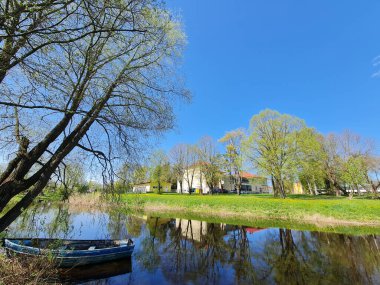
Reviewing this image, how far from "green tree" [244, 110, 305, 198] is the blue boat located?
23411 mm

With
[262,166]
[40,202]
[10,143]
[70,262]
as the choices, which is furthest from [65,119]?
[262,166]

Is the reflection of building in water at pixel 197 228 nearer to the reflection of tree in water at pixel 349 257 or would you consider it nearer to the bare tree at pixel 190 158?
the reflection of tree in water at pixel 349 257

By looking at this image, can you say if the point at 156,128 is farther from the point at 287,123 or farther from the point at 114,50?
the point at 287,123

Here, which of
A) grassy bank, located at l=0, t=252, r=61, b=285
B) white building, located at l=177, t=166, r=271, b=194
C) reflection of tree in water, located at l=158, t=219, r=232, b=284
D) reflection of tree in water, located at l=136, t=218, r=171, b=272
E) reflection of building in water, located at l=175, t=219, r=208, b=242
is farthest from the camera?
white building, located at l=177, t=166, r=271, b=194

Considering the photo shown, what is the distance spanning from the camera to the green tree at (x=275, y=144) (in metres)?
29.5

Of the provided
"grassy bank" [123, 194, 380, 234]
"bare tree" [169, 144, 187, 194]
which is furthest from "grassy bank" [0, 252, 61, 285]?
"bare tree" [169, 144, 187, 194]

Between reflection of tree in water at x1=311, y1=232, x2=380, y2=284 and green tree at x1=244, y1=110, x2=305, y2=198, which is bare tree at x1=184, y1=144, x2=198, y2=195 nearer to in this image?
green tree at x1=244, y1=110, x2=305, y2=198

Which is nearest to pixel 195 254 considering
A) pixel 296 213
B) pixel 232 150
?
pixel 296 213

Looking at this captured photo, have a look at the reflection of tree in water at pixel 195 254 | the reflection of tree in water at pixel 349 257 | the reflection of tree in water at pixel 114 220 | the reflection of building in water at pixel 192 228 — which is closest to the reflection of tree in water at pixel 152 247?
the reflection of tree in water at pixel 195 254

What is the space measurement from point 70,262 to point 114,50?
857cm

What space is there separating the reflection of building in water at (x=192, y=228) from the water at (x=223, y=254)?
76 millimetres

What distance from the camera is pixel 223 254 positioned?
12.1 metres

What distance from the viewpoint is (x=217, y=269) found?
9.86 metres

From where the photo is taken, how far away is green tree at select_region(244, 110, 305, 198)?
29547 mm
